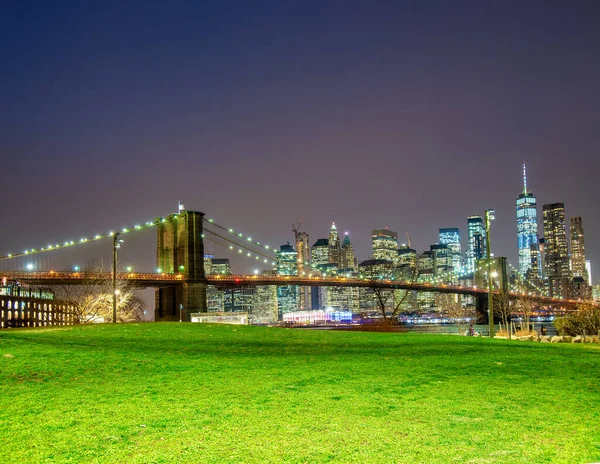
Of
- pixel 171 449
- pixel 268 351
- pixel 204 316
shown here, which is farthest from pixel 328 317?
pixel 171 449

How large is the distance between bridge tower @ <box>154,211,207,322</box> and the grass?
57406 mm

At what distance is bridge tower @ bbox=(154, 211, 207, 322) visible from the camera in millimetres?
73062

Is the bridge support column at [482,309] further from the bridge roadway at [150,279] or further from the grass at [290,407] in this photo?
the grass at [290,407]

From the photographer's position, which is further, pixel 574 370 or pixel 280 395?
pixel 574 370

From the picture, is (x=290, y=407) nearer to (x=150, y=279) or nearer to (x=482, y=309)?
(x=150, y=279)

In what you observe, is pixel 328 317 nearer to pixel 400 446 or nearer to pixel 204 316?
pixel 204 316

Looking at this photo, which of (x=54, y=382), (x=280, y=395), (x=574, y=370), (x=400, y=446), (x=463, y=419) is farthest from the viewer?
(x=574, y=370)

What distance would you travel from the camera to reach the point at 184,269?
75.1m

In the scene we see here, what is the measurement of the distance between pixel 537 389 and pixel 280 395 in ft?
16.8

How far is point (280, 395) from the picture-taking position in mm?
9766

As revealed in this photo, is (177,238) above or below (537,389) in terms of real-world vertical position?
above

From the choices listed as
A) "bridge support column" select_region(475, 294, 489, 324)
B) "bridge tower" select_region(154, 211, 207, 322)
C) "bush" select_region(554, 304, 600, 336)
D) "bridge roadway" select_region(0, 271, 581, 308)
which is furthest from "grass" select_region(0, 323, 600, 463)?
"bridge support column" select_region(475, 294, 489, 324)

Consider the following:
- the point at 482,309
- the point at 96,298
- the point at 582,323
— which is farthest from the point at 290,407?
the point at 482,309

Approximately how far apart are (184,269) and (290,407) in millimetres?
68029
